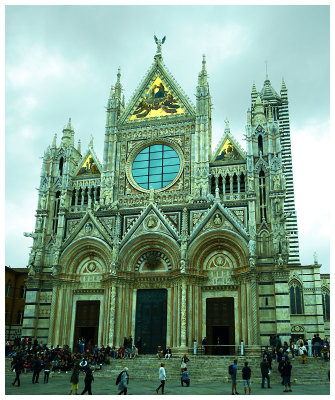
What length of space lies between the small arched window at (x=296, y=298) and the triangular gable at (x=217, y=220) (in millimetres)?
17210

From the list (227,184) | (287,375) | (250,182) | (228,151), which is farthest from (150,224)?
(287,375)

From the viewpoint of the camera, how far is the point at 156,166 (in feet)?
111

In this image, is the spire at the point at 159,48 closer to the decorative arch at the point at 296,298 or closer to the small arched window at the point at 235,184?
the small arched window at the point at 235,184

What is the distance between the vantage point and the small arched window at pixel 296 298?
42.3 meters

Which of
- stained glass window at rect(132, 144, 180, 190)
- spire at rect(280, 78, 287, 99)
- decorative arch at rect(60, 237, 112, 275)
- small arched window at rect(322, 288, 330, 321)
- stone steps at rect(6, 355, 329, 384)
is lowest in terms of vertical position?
stone steps at rect(6, 355, 329, 384)

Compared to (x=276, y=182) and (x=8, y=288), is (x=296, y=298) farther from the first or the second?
(x=8, y=288)

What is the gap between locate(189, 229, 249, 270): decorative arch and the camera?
95.8 ft

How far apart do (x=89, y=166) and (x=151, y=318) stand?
13.4 meters

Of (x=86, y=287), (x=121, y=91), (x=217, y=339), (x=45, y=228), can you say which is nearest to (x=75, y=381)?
(x=217, y=339)

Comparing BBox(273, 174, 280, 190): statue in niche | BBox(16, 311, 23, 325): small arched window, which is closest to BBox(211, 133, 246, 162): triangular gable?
BBox(273, 174, 280, 190): statue in niche

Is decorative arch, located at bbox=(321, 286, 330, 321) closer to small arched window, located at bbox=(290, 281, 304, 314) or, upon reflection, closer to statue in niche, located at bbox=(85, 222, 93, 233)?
small arched window, located at bbox=(290, 281, 304, 314)

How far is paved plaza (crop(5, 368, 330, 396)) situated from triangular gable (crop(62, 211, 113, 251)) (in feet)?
41.0

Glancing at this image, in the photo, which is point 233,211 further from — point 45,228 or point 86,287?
point 45,228

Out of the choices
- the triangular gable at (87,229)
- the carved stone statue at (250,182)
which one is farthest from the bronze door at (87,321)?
the carved stone statue at (250,182)
